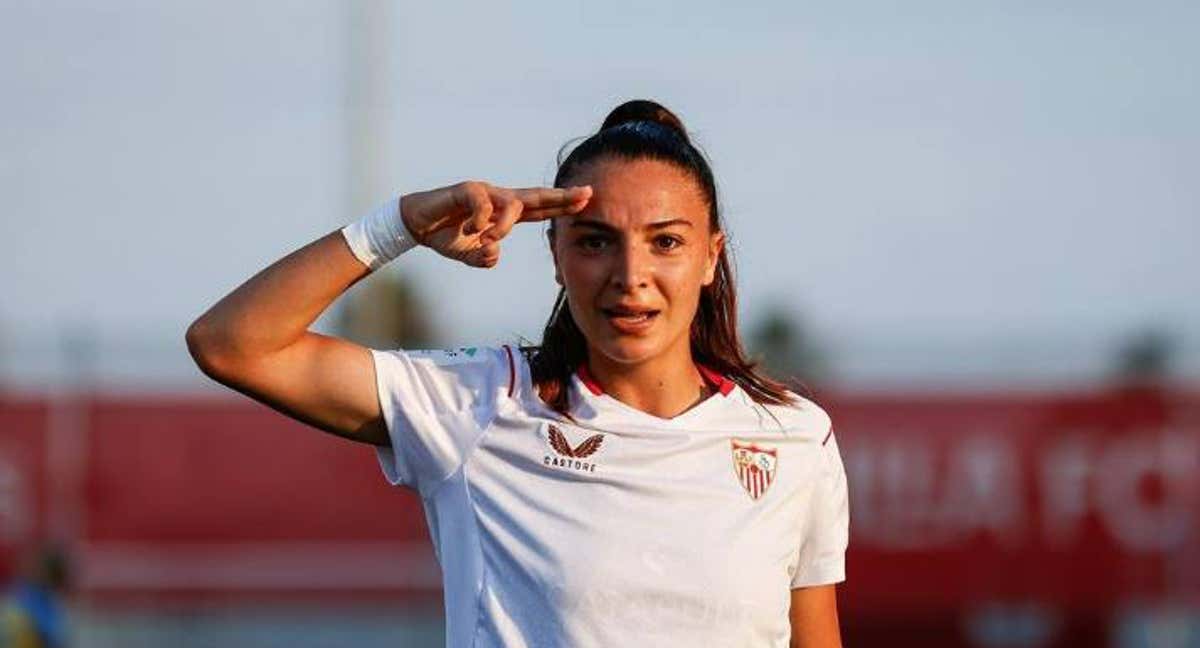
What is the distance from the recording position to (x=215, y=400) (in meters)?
18.1

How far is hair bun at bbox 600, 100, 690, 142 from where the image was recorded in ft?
14.6

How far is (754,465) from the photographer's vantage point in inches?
171

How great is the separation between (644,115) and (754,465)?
665mm

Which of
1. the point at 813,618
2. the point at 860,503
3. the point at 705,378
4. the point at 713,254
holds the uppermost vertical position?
the point at 713,254

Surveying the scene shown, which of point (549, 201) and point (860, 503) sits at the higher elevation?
point (549, 201)

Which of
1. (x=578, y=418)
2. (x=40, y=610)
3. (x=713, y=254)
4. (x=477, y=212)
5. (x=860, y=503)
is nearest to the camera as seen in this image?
(x=477, y=212)

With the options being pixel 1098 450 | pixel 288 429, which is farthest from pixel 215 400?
pixel 1098 450

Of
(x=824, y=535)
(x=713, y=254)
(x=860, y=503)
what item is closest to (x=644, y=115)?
(x=713, y=254)

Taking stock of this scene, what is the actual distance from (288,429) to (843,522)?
13831mm

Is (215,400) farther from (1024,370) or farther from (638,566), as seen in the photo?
(638,566)

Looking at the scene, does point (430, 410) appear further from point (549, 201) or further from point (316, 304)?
point (549, 201)

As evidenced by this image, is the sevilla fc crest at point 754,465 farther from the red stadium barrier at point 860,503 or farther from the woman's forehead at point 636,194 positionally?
the red stadium barrier at point 860,503

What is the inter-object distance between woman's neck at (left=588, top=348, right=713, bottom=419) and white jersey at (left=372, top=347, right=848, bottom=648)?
0.02 metres

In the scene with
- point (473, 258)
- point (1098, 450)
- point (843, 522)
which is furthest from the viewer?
point (1098, 450)
